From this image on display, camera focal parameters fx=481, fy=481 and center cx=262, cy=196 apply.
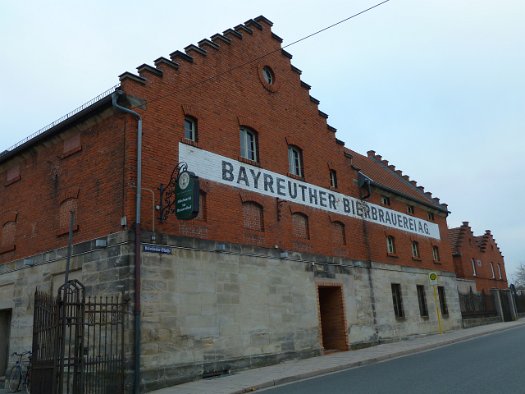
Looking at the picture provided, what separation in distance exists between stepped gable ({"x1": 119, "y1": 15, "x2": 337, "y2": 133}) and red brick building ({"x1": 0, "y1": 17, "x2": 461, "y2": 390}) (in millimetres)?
57

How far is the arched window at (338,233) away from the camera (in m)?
20.5

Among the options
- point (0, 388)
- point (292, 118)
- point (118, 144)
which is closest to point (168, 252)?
point (118, 144)

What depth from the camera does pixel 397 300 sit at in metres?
24.1

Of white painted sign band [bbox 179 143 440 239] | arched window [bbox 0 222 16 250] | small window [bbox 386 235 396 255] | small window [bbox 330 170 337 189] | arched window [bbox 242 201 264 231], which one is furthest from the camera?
small window [bbox 386 235 396 255]

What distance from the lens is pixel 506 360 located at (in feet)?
42.0

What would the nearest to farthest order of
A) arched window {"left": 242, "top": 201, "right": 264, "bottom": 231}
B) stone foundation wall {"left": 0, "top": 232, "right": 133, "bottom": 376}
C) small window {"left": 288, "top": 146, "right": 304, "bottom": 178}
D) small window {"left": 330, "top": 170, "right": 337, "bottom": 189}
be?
1. stone foundation wall {"left": 0, "top": 232, "right": 133, "bottom": 376}
2. arched window {"left": 242, "top": 201, "right": 264, "bottom": 231}
3. small window {"left": 288, "top": 146, "right": 304, "bottom": 178}
4. small window {"left": 330, "top": 170, "right": 337, "bottom": 189}

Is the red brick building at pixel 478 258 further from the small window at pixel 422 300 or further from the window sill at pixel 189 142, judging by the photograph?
the window sill at pixel 189 142

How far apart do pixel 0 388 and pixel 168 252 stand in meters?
7.54

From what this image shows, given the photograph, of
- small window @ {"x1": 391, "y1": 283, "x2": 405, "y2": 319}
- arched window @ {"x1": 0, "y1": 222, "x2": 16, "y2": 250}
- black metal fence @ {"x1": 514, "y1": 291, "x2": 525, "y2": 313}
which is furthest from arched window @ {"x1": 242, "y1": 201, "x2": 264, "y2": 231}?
black metal fence @ {"x1": 514, "y1": 291, "x2": 525, "y2": 313}

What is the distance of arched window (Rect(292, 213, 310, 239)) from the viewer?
18.4 metres

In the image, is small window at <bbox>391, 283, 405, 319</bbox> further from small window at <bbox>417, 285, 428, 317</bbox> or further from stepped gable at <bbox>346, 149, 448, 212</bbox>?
stepped gable at <bbox>346, 149, 448, 212</bbox>

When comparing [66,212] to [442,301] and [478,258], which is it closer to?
[442,301]

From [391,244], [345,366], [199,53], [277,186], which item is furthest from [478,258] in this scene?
[199,53]

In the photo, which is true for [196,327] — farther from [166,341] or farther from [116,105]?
[116,105]
